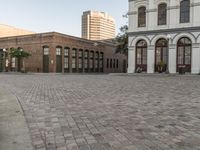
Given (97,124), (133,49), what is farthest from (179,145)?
(133,49)

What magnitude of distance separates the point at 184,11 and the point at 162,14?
101 inches

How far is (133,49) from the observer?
33.4 meters

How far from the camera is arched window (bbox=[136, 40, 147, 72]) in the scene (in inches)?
1293

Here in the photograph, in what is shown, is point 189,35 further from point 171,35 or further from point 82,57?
point 82,57

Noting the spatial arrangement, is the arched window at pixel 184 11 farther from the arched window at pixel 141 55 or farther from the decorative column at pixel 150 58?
the arched window at pixel 141 55

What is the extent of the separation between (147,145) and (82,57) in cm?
4406

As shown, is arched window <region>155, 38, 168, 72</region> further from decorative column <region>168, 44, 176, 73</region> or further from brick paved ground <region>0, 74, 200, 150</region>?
brick paved ground <region>0, 74, 200, 150</region>

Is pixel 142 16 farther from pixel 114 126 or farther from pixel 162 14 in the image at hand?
pixel 114 126

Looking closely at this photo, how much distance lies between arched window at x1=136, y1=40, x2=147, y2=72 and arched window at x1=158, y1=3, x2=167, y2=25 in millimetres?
3166

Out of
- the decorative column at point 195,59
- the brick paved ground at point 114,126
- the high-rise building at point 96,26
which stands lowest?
the brick paved ground at point 114,126

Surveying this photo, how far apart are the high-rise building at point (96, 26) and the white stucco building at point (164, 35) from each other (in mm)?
58119

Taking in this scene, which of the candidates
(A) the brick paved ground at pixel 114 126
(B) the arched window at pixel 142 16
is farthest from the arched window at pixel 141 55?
(A) the brick paved ground at pixel 114 126

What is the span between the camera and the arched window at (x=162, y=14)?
3125 centimetres

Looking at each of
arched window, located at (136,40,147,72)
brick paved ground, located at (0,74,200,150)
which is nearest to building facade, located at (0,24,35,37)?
arched window, located at (136,40,147,72)
